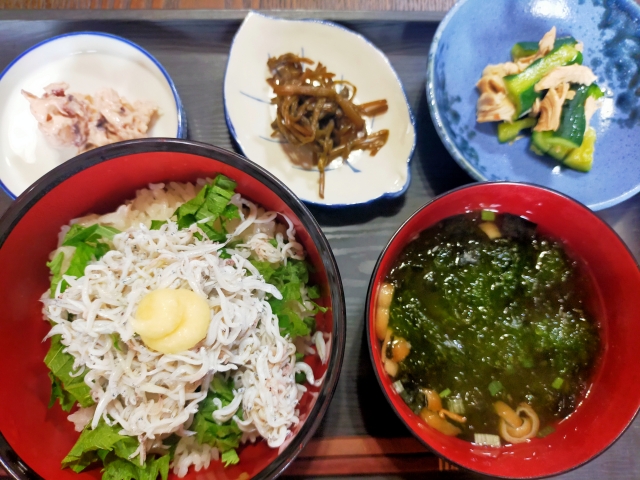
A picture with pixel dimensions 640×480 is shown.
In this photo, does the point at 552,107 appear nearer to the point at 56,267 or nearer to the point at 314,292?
the point at 314,292

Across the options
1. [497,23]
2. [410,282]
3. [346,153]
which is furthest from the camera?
[497,23]

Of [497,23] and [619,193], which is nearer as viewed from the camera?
[619,193]

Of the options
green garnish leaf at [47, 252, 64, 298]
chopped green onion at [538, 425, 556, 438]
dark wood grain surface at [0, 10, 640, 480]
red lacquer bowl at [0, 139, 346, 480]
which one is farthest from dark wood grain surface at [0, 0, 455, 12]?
chopped green onion at [538, 425, 556, 438]

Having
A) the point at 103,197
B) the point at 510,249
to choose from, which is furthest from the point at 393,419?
the point at 103,197

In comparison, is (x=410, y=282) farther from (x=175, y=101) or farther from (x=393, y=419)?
(x=175, y=101)

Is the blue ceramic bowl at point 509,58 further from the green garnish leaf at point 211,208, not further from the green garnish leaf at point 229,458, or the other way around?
the green garnish leaf at point 229,458

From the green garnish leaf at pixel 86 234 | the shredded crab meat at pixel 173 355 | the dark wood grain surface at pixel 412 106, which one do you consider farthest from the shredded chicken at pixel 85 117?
the shredded crab meat at pixel 173 355

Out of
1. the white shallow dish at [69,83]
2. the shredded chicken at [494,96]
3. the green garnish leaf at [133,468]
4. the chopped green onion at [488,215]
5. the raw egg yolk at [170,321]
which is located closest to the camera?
the raw egg yolk at [170,321]
